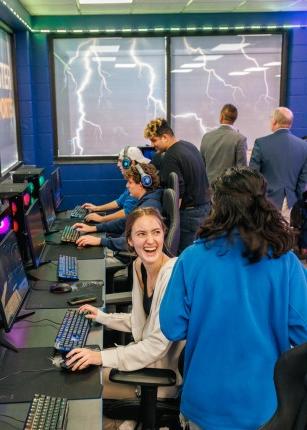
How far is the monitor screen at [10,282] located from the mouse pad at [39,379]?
0.14 m

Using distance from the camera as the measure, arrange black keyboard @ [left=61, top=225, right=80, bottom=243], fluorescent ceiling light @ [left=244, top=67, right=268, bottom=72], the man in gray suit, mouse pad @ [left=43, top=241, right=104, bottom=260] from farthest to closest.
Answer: fluorescent ceiling light @ [left=244, top=67, right=268, bottom=72] < the man in gray suit < black keyboard @ [left=61, top=225, right=80, bottom=243] < mouse pad @ [left=43, top=241, right=104, bottom=260]

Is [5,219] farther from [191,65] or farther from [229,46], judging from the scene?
[229,46]

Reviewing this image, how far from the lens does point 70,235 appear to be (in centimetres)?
360

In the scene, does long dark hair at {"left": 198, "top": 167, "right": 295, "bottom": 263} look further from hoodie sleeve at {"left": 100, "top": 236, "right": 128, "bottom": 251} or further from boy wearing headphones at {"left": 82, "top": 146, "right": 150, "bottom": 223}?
boy wearing headphones at {"left": 82, "top": 146, "right": 150, "bottom": 223}

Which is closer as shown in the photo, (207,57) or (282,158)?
(282,158)

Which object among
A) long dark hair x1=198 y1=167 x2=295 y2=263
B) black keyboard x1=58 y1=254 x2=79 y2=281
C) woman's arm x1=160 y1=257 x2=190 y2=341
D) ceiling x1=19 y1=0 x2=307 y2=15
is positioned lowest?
black keyboard x1=58 y1=254 x2=79 y2=281

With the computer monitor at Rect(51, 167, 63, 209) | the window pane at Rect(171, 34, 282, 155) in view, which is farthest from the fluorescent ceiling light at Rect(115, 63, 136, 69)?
the computer monitor at Rect(51, 167, 63, 209)

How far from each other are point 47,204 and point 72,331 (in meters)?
1.86

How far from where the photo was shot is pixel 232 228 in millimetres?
1427

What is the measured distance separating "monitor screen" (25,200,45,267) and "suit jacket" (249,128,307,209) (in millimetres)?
1973

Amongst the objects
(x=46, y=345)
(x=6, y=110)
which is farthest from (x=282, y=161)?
(x=6, y=110)

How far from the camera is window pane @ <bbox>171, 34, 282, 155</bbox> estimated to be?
19.5 ft

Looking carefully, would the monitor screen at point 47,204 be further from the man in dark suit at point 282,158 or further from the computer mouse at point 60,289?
the man in dark suit at point 282,158

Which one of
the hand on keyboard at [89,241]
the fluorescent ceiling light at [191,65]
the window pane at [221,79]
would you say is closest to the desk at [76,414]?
the hand on keyboard at [89,241]
